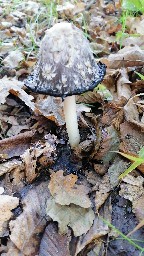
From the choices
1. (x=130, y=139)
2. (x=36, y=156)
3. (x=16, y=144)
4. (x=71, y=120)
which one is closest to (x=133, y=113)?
(x=130, y=139)

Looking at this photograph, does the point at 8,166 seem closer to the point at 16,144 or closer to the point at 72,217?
the point at 16,144

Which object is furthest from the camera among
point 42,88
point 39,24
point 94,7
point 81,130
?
point 94,7

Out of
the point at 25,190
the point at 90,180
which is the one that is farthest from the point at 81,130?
the point at 25,190

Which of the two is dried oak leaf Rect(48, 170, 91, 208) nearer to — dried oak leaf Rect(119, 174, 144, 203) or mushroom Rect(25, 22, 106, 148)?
dried oak leaf Rect(119, 174, 144, 203)

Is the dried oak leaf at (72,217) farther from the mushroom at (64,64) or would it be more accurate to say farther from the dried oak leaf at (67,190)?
the mushroom at (64,64)

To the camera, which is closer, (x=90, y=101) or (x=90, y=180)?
(x=90, y=180)

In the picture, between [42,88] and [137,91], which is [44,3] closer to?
[137,91]
